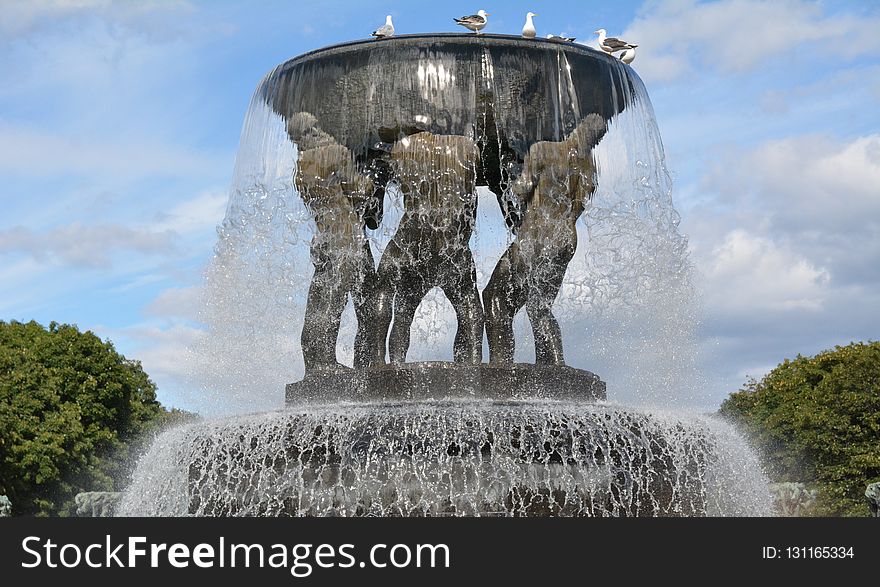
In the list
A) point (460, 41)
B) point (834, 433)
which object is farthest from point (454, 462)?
point (834, 433)

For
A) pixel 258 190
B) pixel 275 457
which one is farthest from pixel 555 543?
pixel 258 190

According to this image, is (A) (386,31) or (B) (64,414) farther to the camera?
(B) (64,414)

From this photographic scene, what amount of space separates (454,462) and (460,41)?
507 centimetres

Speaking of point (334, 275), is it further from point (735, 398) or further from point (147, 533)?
point (735, 398)

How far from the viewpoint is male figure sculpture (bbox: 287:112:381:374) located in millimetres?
14688

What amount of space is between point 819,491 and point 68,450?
19008mm

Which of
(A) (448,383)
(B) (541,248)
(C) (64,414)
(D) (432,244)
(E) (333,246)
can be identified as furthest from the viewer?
(C) (64,414)

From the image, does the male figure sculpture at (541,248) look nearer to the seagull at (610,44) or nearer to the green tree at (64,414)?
the seagull at (610,44)

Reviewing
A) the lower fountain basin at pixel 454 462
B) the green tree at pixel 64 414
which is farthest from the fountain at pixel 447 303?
the green tree at pixel 64 414

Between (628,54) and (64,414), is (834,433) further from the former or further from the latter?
(628,54)

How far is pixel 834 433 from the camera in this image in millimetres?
33938

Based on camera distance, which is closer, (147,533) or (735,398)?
(147,533)

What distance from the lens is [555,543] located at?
9258 millimetres

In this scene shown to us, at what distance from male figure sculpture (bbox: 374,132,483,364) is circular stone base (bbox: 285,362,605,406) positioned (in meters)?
0.69
